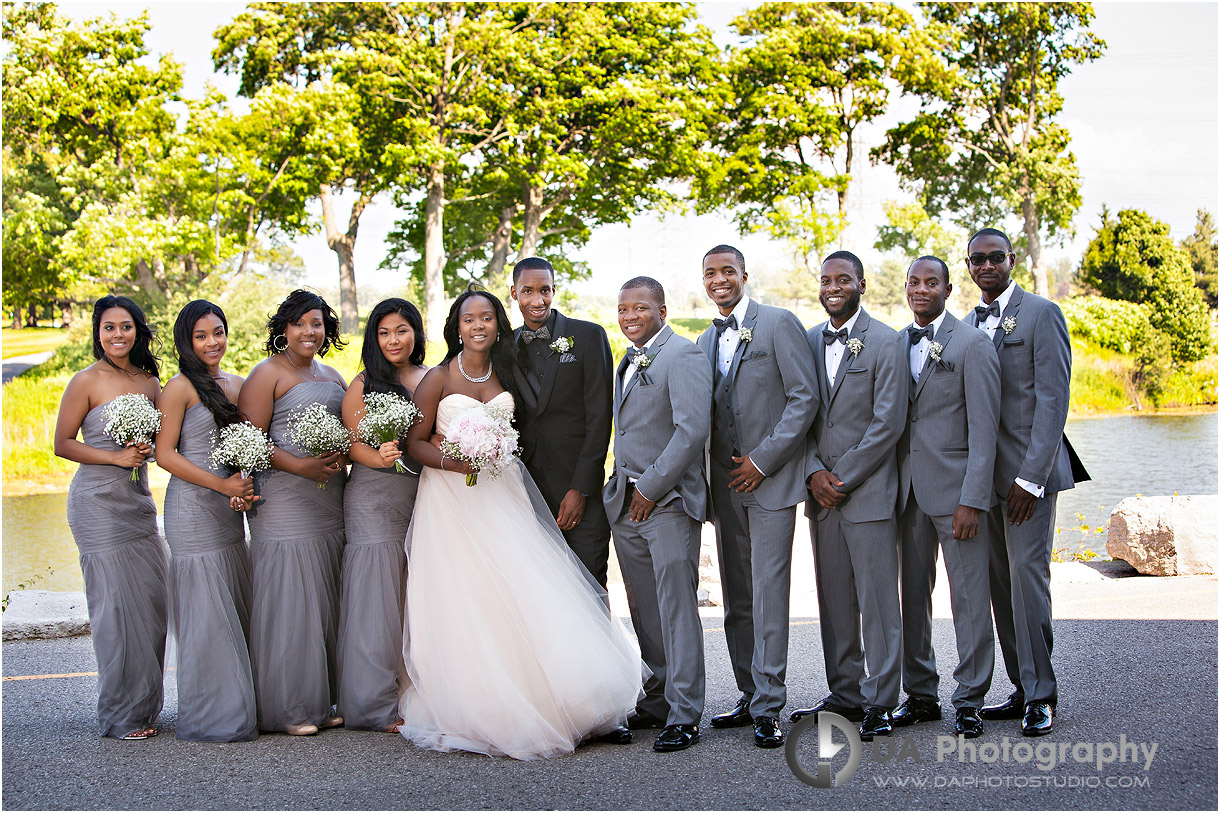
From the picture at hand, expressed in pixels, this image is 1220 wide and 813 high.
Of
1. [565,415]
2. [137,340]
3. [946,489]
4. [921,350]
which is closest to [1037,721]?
[946,489]

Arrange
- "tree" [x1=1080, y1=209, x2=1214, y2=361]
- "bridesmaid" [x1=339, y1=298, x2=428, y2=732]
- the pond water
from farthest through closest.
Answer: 1. "tree" [x1=1080, y1=209, x2=1214, y2=361]
2. the pond water
3. "bridesmaid" [x1=339, y1=298, x2=428, y2=732]

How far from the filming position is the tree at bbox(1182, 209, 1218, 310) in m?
38.4

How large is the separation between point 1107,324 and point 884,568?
26.7 metres

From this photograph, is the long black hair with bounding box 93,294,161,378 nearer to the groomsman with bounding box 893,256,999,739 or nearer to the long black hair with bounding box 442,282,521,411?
the long black hair with bounding box 442,282,521,411

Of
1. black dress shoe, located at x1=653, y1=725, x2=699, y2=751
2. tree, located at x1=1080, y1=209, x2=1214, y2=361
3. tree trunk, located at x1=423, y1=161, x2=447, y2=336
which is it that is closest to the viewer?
black dress shoe, located at x1=653, y1=725, x2=699, y2=751

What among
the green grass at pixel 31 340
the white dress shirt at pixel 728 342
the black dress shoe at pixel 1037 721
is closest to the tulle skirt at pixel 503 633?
the white dress shirt at pixel 728 342

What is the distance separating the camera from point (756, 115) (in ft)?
100.0

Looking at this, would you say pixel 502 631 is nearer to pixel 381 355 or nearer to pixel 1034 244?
pixel 381 355

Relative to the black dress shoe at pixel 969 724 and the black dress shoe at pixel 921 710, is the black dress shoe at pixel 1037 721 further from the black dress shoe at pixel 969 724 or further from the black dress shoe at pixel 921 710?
the black dress shoe at pixel 921 710

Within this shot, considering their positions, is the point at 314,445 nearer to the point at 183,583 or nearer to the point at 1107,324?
the point at 183,583

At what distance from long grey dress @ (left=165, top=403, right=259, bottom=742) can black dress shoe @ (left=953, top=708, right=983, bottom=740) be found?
367 centimetres

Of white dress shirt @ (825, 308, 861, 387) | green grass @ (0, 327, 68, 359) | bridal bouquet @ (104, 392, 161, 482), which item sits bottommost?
bridal bouquet @ (104, 392, 161, 482)

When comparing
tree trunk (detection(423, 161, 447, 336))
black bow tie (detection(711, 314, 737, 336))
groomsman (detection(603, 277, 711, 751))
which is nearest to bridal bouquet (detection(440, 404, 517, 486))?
groomsman (detection(603, 277, 711, 751))

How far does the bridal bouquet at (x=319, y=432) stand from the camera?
5066mm
